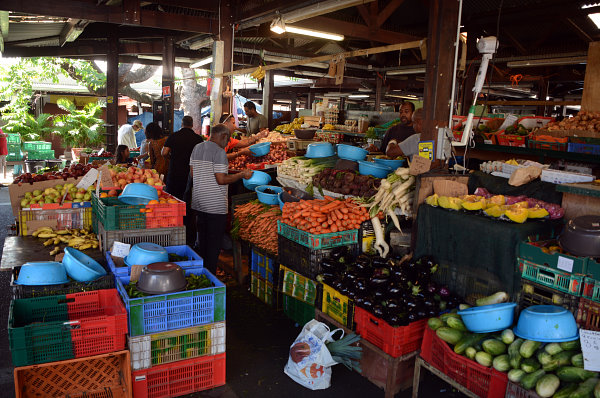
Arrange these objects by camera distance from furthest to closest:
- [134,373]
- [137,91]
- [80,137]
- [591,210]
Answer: [137,91]
[80,137]
[591,210]
[134,373]

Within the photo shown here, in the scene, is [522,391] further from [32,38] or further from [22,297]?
[32,38]

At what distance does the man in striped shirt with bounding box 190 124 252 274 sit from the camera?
520 cm

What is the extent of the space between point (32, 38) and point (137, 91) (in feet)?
32.4

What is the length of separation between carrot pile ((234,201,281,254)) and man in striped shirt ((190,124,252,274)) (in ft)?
1.38

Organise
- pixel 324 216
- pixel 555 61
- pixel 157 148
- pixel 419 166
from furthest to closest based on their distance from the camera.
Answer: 1. pixel 555 61
2. pixel 157 148
3. pixel 324 216
4. pixel 419 166

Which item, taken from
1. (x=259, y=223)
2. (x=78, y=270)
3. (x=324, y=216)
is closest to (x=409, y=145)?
(x=324, y=216)

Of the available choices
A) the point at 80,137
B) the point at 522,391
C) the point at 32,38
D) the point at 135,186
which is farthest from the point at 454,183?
the point at 80,137

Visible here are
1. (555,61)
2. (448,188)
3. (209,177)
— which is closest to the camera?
(448,188)

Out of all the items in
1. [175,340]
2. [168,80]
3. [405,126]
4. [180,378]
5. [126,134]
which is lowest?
[180,378]

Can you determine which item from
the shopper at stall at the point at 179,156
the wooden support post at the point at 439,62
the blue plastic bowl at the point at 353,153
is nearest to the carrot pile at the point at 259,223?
the blue plastic bowl at the point at 353,153

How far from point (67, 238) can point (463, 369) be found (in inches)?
164

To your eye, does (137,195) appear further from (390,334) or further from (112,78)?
(112,78)

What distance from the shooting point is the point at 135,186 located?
459 cm

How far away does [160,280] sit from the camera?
338 centimetres
